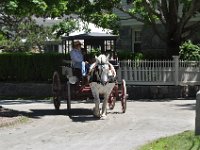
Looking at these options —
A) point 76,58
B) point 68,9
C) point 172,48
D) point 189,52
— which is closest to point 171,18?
point 172,48

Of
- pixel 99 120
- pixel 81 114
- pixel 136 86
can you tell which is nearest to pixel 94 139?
pixel 99 120

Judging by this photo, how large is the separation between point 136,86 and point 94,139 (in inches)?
448

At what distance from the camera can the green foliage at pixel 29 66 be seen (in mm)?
24688

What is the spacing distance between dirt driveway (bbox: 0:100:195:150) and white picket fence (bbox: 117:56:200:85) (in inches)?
153

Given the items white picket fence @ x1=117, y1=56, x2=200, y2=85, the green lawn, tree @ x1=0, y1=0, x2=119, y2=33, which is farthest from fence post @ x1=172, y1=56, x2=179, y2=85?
the green lawn

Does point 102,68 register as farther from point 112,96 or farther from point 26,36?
point 26,36

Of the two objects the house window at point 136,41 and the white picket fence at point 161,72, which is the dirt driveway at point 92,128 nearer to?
the white picket fence at point 161,72

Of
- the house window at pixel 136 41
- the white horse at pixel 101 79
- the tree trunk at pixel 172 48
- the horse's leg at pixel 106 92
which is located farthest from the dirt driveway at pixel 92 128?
the house window at pixel 136 41

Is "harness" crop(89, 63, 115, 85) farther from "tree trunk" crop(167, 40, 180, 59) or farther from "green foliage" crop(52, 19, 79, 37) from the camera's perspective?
"green foliage" crop(52, 19, 79, 37)

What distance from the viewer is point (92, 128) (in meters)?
13.6

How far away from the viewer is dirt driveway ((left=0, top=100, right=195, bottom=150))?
1134 cm

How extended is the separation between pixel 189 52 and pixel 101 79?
28.8ft

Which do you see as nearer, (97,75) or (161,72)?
(97,75)

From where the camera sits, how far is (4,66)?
25.9 meters
